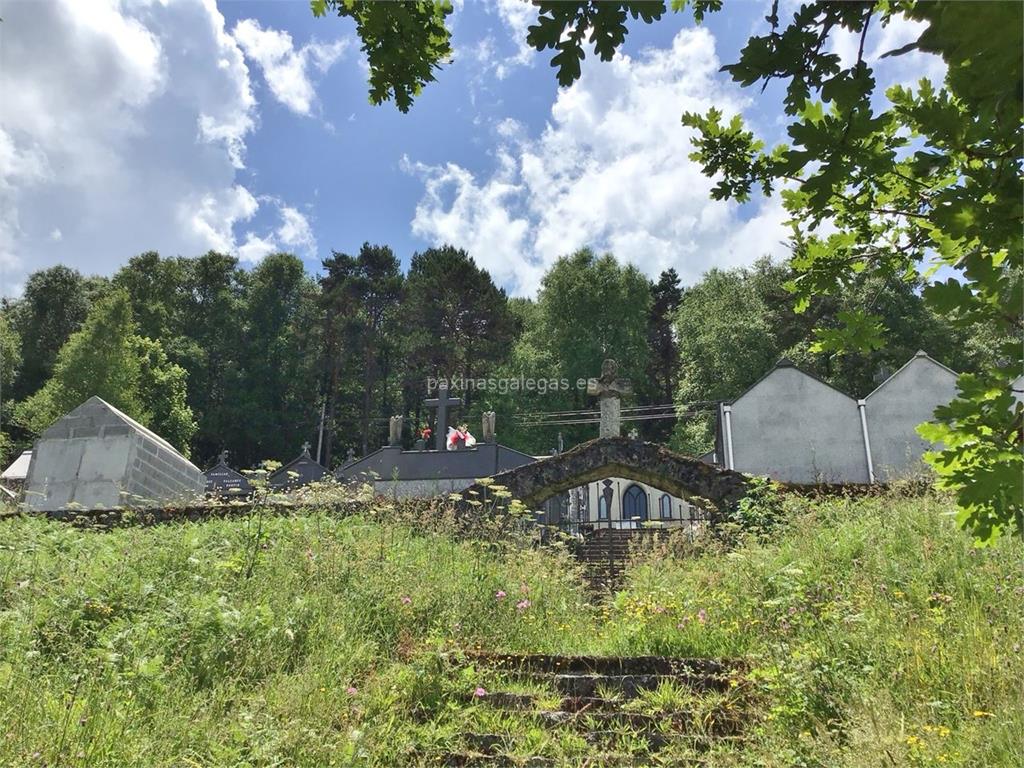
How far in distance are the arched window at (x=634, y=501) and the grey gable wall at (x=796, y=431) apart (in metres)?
12.4

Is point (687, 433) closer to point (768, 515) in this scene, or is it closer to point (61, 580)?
point (768, 515)

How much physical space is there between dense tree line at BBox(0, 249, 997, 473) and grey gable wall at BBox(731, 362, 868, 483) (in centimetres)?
1847

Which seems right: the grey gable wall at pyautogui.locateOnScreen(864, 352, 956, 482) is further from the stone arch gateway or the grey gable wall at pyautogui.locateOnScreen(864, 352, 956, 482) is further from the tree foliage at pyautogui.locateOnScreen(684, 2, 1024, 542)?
the tree foliage at pyautogui.locateOnScreen(684, 2, 1024, 542)

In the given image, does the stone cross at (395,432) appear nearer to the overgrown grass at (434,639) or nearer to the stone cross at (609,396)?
the stone cross at (609,396)

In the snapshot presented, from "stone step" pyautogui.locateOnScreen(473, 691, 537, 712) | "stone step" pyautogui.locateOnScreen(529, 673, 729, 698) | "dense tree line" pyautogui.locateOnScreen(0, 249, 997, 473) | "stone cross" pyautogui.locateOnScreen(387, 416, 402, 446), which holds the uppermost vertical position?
"dense tree line" pyautogui.locateOnScreen(0, 249, 997, 473)

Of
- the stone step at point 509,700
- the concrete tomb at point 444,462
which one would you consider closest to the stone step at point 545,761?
the stone step at point 509,700

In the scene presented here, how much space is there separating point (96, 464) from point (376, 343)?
1324 inches

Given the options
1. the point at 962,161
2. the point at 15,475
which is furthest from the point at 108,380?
the point at 962,161

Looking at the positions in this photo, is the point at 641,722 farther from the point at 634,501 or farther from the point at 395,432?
the point at 634,501

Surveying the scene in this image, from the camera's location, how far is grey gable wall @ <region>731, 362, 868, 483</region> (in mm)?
18500

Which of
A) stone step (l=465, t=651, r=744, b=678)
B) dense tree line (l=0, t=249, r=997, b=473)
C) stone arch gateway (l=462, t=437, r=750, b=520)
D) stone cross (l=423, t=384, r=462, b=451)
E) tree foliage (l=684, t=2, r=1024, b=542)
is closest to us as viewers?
tree foliage (l=684, t=2, r=1024, b=542)

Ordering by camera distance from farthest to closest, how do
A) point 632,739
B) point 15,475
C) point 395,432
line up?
point 15,475 → point 395,432 → point 632,739

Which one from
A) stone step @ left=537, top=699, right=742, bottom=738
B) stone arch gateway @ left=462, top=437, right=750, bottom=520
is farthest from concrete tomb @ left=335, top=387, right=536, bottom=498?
stone step @ left=537, top=699, right=742, bottom=738

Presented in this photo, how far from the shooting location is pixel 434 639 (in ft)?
18.4
